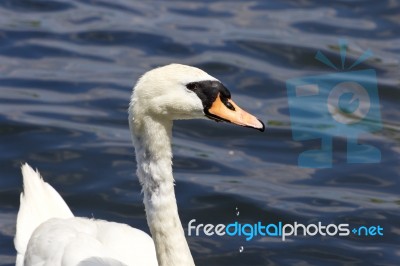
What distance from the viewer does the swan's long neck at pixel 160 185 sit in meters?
5.72

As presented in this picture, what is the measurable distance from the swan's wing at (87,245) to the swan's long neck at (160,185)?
403 mm

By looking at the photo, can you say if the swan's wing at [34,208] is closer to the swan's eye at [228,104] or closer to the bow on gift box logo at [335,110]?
the swan's eye at [228,104]

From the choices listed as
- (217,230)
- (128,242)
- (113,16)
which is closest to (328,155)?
(217,230)

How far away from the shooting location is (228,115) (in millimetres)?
5641

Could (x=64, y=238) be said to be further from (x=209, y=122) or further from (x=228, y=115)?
(x=209, y=122)

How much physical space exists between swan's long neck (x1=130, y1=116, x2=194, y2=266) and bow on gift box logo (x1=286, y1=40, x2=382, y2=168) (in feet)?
11.3

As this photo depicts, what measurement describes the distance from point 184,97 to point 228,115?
250 millimetres

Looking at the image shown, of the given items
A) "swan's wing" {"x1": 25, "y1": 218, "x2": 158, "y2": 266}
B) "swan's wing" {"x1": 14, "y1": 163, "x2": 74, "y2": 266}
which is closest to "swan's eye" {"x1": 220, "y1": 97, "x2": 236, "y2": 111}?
"swan's wing" {"x1": 25, "y1": 218, "x2": 158, "y2": 266}

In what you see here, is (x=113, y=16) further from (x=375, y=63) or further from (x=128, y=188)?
(x=128, y=188)

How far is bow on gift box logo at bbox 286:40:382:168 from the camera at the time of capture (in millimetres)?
9445

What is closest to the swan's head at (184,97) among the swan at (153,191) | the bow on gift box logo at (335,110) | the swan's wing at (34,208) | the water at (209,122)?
the swan at (153,191)

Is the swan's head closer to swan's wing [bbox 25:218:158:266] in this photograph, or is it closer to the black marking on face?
the black marking on face

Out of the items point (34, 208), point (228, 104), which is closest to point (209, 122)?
point (34, 208)

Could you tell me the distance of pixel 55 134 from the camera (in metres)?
9.61
